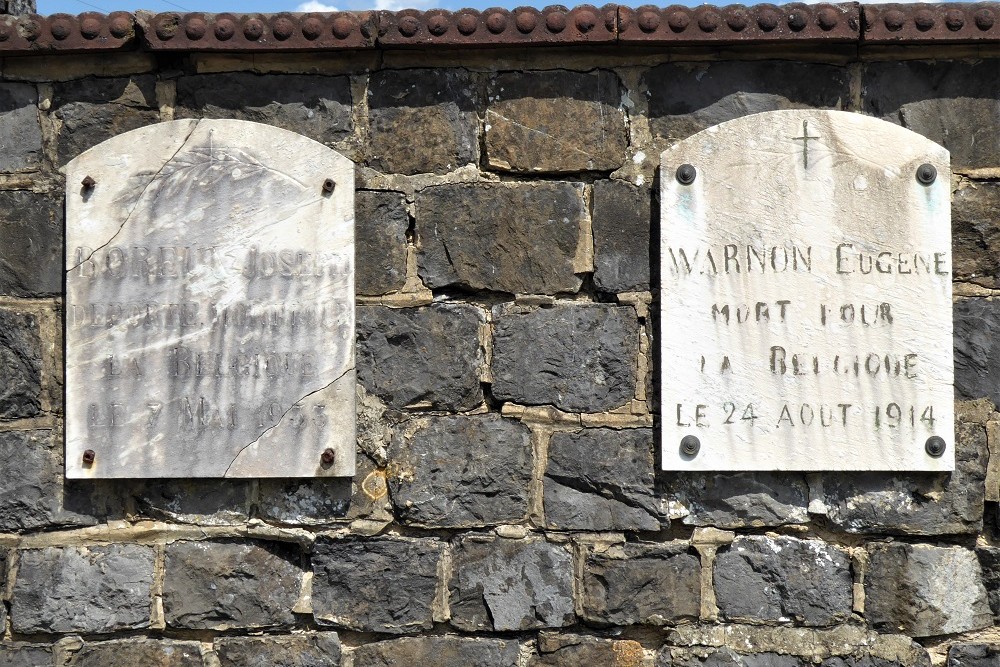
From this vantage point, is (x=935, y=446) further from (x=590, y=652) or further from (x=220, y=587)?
(x=220, y=587)

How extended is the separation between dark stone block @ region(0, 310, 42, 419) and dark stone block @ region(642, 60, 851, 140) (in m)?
1.90

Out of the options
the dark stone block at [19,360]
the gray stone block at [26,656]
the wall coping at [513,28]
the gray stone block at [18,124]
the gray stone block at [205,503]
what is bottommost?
the gray stone block at [26,656]

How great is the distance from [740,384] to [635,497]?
17.3 inches

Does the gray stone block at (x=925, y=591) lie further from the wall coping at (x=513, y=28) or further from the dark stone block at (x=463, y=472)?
the wall coping at (x=513, y=28)

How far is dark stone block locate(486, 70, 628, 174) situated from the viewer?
A: 2775 millimetres

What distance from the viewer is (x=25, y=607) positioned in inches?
110

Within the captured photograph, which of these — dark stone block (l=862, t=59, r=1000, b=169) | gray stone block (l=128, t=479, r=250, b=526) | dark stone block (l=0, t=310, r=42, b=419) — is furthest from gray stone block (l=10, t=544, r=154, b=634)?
dark stone block (l=862, t=59, r=1000, b=169)

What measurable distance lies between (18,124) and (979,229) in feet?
9.19

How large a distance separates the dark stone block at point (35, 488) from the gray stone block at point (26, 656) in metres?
0.35

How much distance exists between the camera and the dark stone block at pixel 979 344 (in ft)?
8.93

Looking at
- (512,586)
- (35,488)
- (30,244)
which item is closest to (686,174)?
(512,586)

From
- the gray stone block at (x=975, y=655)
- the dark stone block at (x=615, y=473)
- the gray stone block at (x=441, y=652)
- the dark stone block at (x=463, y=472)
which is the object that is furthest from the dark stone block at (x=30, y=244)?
the gray stone block at (x=975, y=655)

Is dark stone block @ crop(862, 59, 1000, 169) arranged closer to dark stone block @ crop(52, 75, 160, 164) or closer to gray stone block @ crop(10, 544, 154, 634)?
dark stone block @ crop(52, 75, 160, 164)

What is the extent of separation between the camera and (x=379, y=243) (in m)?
2.78
